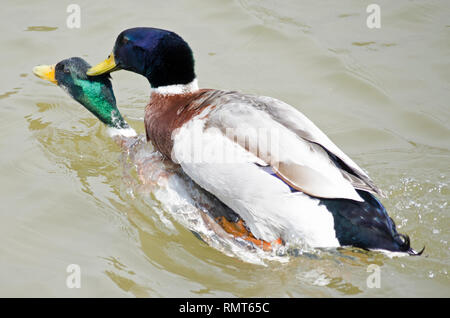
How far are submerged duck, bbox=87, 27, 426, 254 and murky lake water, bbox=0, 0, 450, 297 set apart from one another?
203 mm

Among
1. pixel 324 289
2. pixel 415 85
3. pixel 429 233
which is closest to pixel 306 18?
pixel 415 85

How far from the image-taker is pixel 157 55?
3916mm

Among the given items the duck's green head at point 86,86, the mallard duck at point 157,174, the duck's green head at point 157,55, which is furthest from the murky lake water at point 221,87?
the duck's green head at point 157,55

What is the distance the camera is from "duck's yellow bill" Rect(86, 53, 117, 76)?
421 centimetres

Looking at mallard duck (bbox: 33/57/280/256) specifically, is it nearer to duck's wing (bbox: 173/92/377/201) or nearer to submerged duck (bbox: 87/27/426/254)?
submerged duck (bbox: 87/27/426/254)

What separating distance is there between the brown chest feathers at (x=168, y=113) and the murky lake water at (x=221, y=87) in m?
0.46

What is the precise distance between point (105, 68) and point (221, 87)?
1.38m

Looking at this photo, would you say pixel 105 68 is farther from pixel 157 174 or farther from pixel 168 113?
pixel 157 174

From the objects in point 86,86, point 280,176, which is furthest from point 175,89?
point 280,176

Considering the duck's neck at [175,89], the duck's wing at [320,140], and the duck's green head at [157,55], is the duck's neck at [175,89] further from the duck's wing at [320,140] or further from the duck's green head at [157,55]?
the duck's wing at [320,140]

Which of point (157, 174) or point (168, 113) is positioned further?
point (157, 174)

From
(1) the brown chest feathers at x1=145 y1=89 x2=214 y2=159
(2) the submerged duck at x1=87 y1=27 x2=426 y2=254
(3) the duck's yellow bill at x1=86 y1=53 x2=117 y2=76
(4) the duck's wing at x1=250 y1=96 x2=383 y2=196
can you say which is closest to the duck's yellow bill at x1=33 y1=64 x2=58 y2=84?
(3) the duck's yellow bill at x1=86 y1=53 x2=117 y2=76

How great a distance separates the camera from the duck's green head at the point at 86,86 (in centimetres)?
450

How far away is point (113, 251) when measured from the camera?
3.58m
